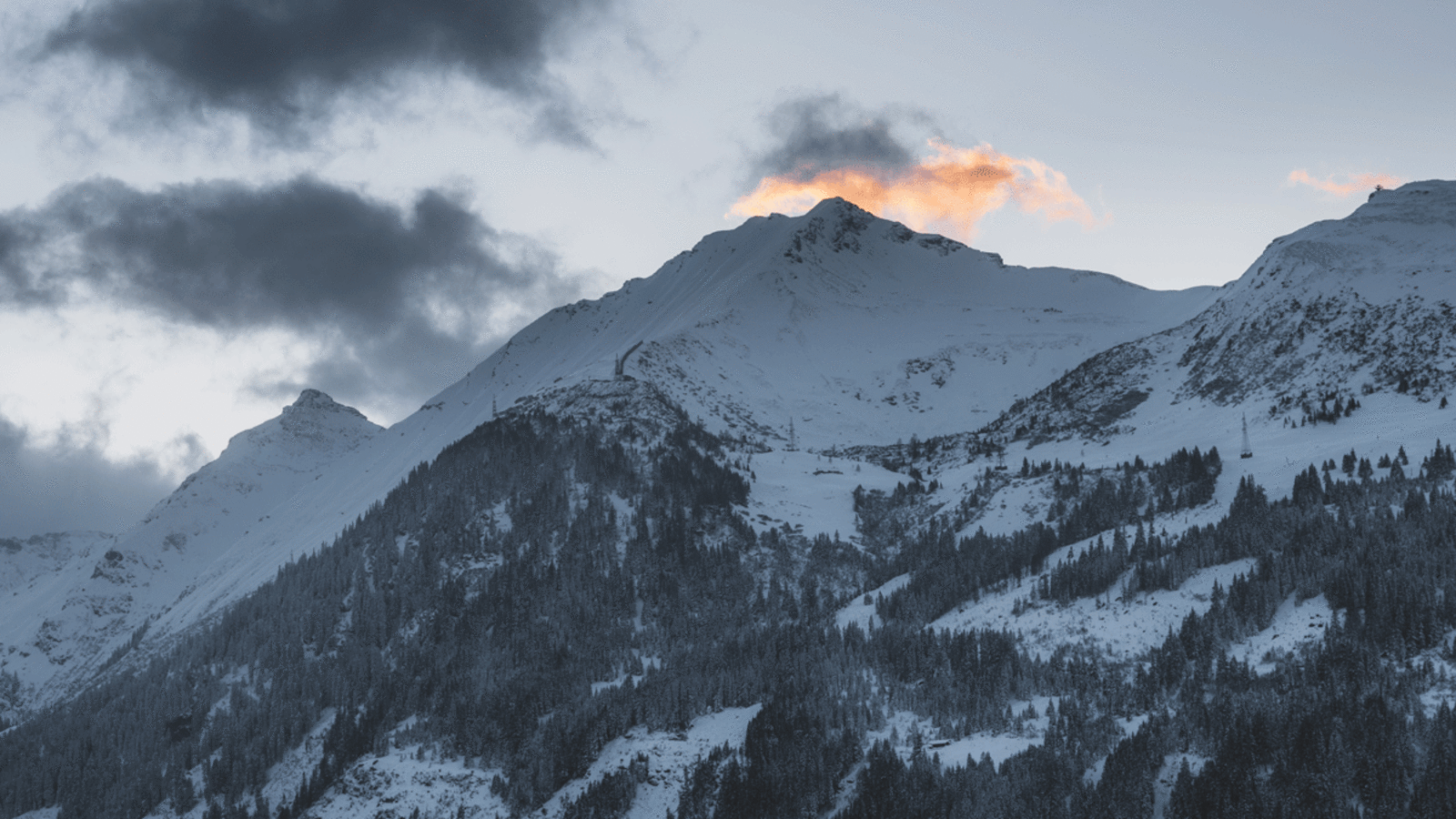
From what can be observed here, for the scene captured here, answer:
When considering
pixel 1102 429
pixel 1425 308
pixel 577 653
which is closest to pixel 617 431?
pixel 577 653

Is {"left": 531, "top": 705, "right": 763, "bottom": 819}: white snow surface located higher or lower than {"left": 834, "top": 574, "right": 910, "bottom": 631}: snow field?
lower

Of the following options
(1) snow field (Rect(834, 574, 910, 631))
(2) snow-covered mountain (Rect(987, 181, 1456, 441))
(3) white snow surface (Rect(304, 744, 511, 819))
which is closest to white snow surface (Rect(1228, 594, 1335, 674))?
(1) snow field (Rect(834, 574, 910, 631))

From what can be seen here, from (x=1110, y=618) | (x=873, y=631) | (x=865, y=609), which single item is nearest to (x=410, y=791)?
(x=873, y=631)

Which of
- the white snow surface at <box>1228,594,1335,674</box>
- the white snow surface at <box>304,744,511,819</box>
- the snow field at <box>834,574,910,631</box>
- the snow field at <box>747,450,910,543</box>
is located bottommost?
the white snow surface at <box>304,744,511,819</box>

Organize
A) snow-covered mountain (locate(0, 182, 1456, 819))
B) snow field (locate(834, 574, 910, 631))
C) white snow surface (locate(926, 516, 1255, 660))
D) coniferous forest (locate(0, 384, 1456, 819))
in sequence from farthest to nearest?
snow field (locate(834, 574, 910, 631)), white snow surface (locate(926, 516, 1255, 660)), snow-covered mountain (locate(0, 182, 1456, 819)), coniferous forest (locate(0, 384, 1456, 819))

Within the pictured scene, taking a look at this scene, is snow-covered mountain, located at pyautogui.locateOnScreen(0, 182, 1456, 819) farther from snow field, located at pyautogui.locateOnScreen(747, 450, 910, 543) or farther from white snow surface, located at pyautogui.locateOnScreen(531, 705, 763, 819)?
snow field, located at pyautogui.locateOnScreen(747, 450, 910, 543)

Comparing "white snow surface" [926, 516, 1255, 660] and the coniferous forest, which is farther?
"white snow surface" [926, 516, 1255, 660]

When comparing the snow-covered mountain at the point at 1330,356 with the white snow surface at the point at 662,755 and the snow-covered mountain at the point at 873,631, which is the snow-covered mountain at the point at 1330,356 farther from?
the white snow surface at the point at 662,755

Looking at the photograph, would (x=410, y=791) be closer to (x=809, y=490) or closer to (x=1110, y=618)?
(x=1110, y=618)

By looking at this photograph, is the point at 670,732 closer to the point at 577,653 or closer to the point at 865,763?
the point at 865,763
